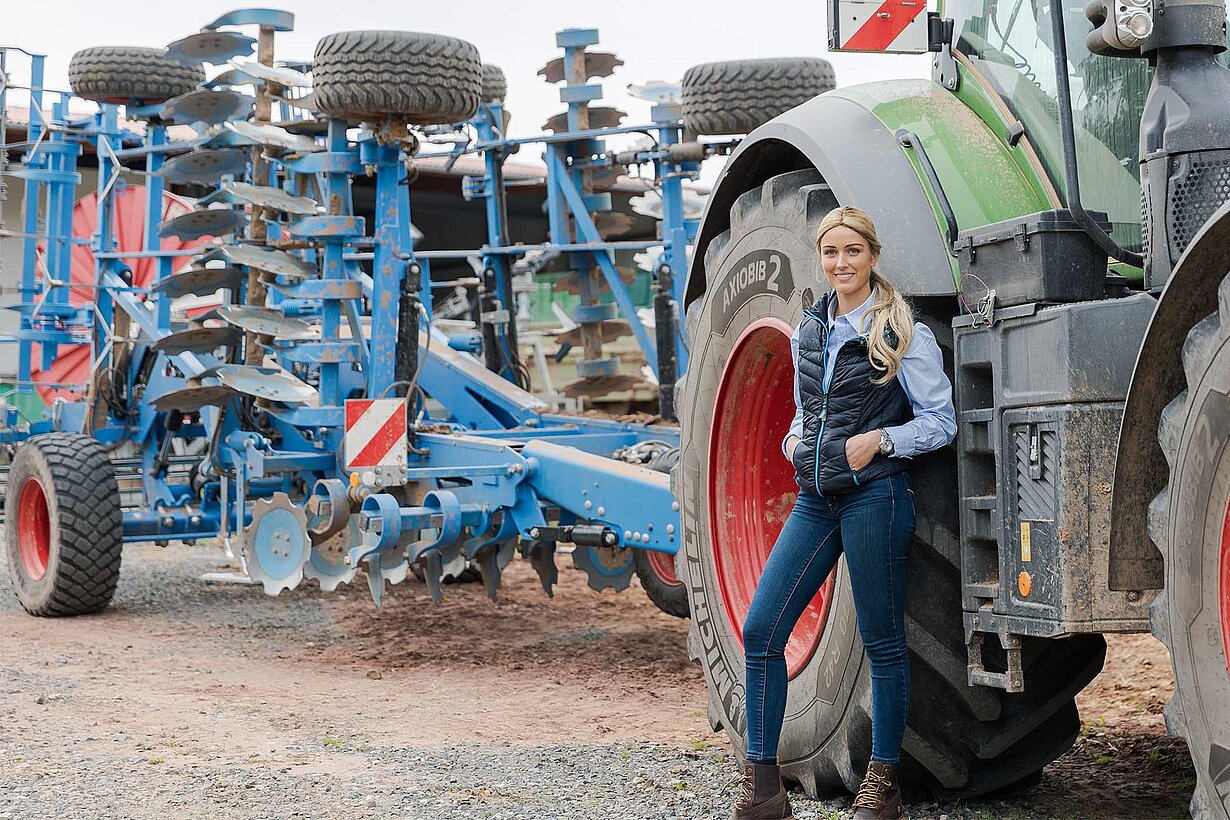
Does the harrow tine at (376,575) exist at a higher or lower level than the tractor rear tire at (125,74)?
lower

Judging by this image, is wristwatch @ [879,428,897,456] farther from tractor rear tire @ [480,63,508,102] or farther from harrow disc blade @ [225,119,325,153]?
tractor rear tire @ [480,63,508,102]

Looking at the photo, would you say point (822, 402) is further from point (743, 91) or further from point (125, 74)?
point (125, 74)

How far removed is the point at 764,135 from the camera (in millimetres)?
4086

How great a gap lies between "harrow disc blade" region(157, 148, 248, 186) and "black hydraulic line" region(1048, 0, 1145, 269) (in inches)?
224

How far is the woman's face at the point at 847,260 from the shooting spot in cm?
339

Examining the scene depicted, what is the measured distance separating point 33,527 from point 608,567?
3.36 metres

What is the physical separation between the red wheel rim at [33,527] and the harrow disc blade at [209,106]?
2.07 m

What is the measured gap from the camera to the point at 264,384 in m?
7.37

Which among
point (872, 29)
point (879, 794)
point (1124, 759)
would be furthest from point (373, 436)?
point (879, 794)

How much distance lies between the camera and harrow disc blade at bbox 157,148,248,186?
8055 mm

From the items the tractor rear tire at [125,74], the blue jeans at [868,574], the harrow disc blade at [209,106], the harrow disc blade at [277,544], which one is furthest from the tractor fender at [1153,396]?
the tractor rear tire at [125,74]

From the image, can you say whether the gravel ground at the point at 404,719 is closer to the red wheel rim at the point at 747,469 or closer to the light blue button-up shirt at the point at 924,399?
the red wheel rim at the point at 747,469

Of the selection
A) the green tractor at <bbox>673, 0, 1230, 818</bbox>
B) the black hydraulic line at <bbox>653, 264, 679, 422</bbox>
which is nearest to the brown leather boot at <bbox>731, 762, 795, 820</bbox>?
the green tractor at <bbox>673, 0, 1230, 818</bbox>

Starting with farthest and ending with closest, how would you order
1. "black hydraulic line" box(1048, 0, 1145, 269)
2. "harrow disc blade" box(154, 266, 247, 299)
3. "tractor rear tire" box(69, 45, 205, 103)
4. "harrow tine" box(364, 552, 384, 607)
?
"tractor rear tire" box(69, 45, 205, 103), "harrow disc blade" box(154, 266, 247, 299), "harrow tine" box(364, 552, 384, 607), "black hydraulic line" box(1048, 0, 1145, 269)
